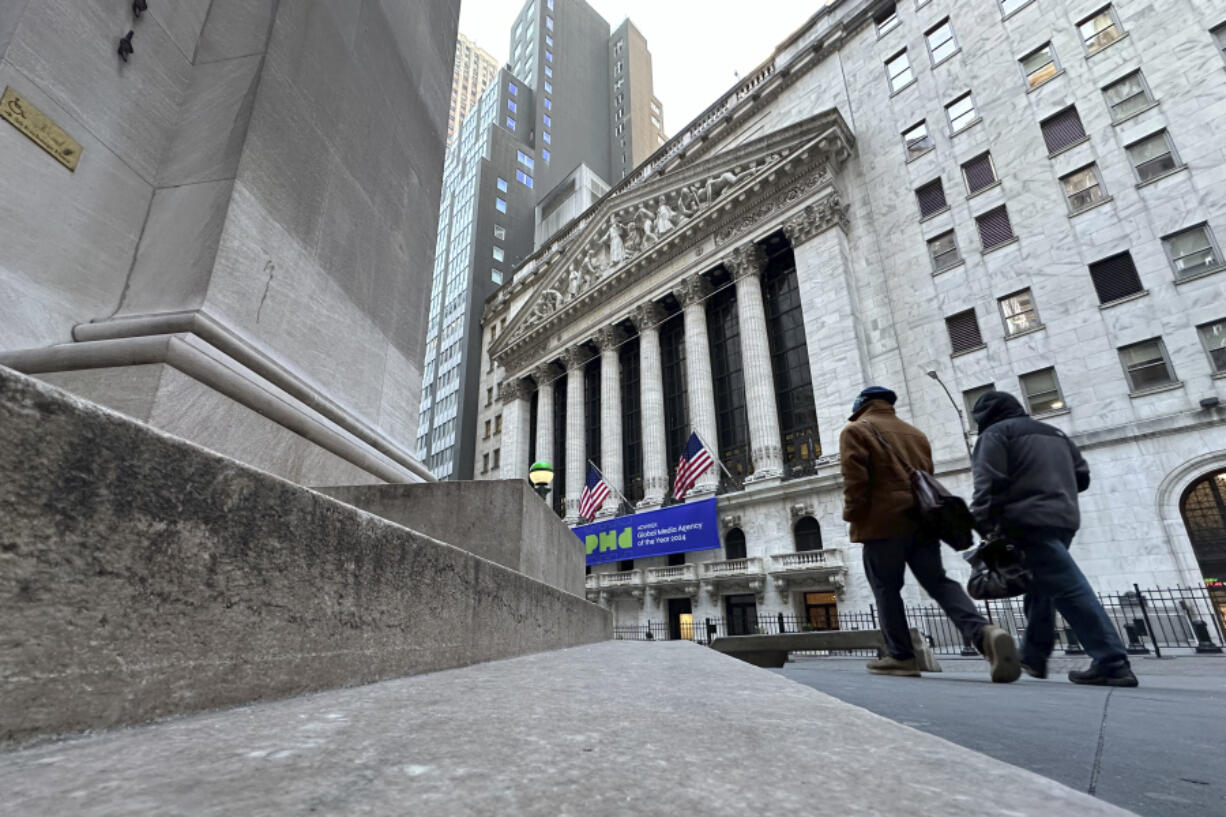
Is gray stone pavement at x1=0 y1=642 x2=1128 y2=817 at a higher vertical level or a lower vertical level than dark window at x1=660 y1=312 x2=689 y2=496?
lower

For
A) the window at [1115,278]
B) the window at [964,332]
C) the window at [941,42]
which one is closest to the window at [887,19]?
the window at [941,42]

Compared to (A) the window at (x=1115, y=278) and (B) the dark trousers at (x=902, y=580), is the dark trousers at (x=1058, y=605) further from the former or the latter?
(A) the window at (x=1115, y=278)

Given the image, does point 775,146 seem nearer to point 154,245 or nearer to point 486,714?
point 154,245

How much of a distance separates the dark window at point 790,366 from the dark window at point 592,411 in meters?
12.2

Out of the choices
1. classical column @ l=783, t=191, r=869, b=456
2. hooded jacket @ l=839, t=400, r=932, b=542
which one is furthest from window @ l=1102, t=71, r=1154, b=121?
hooded jacket @ l=839, t=400, r=932, b=542

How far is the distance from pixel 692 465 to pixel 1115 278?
14.7 metres

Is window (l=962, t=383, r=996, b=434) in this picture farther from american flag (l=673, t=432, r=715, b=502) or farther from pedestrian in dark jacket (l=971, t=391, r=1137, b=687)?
pedestrian in dark jacket (l=971, t=391, r=1137, b=687)

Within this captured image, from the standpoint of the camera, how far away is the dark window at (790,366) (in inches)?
979

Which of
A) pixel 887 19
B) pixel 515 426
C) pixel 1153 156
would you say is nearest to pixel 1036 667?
pixel 1153 156

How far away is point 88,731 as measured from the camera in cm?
122

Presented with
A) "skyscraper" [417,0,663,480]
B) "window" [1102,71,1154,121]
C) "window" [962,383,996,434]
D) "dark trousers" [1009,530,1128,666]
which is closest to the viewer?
"dark trousers" [1009,530,1128,666]

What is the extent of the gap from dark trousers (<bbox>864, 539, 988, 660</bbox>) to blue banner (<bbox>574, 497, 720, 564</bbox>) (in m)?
20.0

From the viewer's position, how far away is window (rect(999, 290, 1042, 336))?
1902 cm

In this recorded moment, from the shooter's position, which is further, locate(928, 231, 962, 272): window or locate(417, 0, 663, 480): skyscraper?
locate(417, 0, 663, 480): skyscraper
